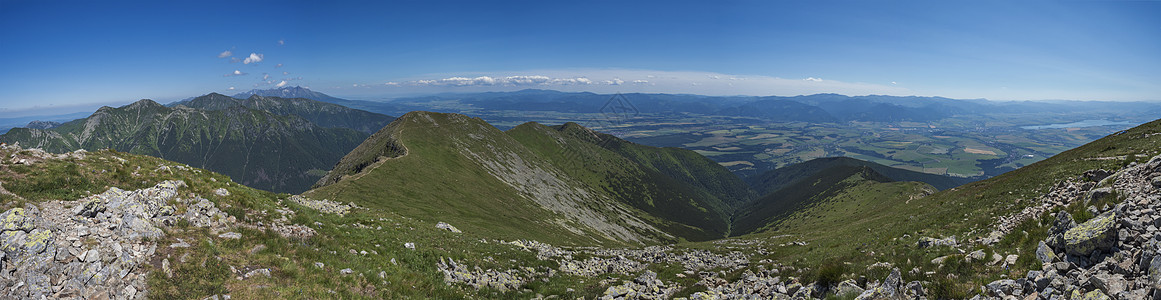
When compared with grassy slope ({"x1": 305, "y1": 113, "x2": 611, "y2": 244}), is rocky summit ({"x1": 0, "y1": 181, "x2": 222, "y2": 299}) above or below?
above

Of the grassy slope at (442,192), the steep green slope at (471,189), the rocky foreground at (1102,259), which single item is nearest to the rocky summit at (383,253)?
the rocky foreground at (1102,259)

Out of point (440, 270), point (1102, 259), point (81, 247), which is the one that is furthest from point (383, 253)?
point (1102, 259)

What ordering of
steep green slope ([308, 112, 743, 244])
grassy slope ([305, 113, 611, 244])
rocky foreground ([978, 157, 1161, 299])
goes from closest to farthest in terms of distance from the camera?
rocky foreground ([978, 157, 1161, 299]) → grassy slope ([305, 113, 611, 244]) → steep green slope ([308, 112, 743, 244])

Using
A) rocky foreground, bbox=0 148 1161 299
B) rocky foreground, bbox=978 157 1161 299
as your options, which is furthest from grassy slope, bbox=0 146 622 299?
rocky foreground, bbox=978 157 1161 299

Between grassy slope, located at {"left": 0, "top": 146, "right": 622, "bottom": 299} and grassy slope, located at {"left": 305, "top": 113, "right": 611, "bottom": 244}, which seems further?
grassy slope, located at {"left": 305, "top": 113, "right": 611, "bottom": 244}

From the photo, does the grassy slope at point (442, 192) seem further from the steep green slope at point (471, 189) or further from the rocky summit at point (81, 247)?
the rocky summit at point (81, 247)

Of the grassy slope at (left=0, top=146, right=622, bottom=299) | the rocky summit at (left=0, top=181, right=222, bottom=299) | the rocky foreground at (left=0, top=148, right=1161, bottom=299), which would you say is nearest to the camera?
the rocky foreground at (left=0, top=148, right=1161, bottom=299)

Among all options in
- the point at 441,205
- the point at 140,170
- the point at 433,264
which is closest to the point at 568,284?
the point at 433,264

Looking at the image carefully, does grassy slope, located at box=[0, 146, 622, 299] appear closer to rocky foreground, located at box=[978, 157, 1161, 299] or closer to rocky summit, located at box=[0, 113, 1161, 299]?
rocky summit, located at box=[0, 113, 1161, 299]

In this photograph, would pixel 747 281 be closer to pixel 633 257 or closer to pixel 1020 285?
pixel 1020 285

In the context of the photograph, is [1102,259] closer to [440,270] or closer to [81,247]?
[440,270]

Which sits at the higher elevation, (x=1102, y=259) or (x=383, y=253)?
(x=1102, y=259)
